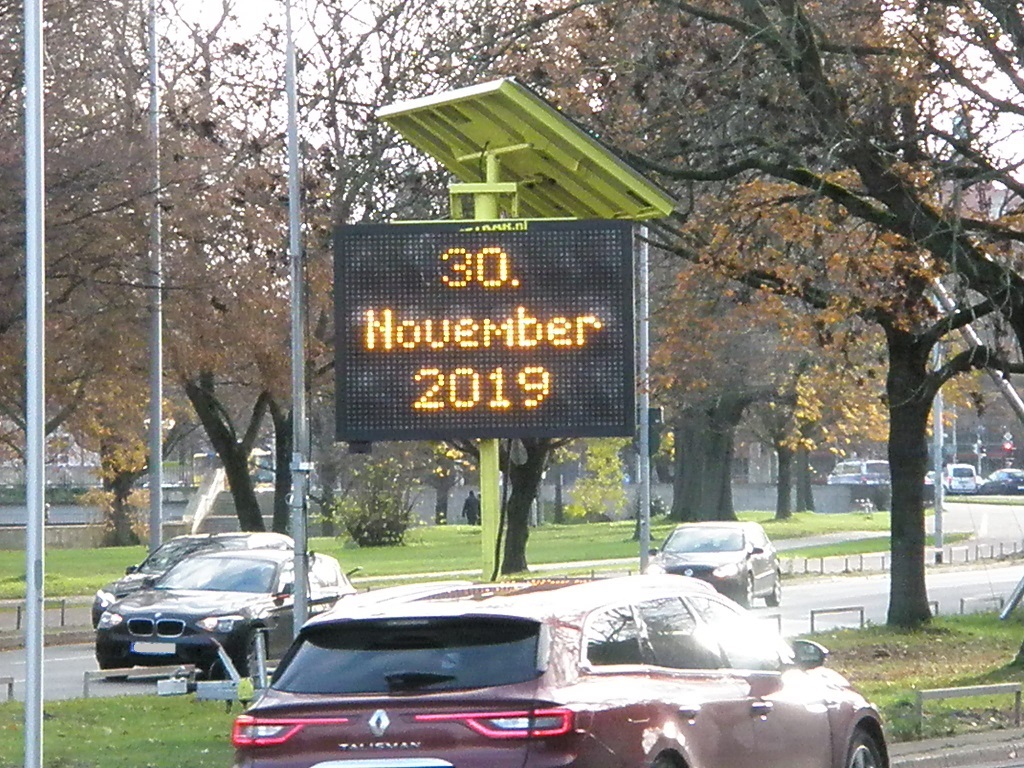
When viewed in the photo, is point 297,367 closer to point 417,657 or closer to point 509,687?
point 417,657

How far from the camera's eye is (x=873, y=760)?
34.1 ft

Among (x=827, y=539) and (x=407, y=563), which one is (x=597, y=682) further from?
(x=827, y=539)

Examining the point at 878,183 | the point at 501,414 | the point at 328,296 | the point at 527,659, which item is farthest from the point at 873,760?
the point at 328,296

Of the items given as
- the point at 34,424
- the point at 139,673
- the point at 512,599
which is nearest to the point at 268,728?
the point at 512,599

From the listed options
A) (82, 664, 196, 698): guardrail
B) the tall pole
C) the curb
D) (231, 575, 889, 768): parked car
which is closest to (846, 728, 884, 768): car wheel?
(231, 575, 889, 768): parked car

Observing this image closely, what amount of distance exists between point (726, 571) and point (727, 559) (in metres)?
0.48

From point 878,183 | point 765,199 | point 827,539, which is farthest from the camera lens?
point 827,539

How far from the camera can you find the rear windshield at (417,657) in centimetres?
731

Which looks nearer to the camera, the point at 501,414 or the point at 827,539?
the point at 501,414

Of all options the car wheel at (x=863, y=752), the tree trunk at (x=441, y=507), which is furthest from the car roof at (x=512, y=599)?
the tree trunk at (x=441, y=507)

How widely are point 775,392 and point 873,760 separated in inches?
1628

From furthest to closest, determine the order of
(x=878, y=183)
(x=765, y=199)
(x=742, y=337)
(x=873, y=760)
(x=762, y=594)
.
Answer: (x=742, y=337), (x=762, y=594), (x=765, y=199), (x=878, y=183), (x=873, y=760)

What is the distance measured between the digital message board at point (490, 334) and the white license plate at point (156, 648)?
9.94 meters

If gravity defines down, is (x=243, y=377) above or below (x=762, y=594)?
above
